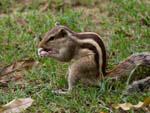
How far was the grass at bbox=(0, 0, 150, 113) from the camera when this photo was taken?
242 inches

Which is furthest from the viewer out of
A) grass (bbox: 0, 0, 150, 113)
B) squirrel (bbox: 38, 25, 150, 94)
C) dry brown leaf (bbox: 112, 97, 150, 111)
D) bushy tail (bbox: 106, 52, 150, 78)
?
bushy tail (bbox: 106, 52, 150, 78)

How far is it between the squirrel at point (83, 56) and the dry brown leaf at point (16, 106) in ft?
1.48

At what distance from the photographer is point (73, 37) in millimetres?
6434

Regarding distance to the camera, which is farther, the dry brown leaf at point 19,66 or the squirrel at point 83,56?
the dry brown leaf at point 19,66

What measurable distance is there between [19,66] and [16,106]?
53.9 inches

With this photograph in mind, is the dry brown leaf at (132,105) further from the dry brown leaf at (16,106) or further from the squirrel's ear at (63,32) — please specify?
the squirrel's ear at (63,32)

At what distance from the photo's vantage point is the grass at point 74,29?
20.2 feet

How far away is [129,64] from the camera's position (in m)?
6.44

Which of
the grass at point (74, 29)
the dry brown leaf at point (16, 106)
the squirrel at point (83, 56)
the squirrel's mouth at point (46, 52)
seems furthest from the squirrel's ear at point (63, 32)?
the dry brown leaf at point (16, 106)

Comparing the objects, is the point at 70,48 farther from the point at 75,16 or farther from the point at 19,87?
the point at 75,16

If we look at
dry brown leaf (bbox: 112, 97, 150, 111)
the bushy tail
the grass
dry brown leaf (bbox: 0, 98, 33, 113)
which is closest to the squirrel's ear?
the grass

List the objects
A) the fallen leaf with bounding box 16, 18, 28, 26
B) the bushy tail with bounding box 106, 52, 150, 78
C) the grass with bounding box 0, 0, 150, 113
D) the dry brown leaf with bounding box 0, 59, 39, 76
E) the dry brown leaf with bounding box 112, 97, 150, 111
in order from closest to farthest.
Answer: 1. the dry brown leaf with bounding box 112, 97, 150, 111
2. the grass with bounding box 0, 0, 150, 113
3. the bushy tail with bounding box 106, 52, 150, 78
4. the dry brown leaf with bounding box 0, 59, 39, 76
5. the fallen leaf with bounding box 16, 18, 28, 26

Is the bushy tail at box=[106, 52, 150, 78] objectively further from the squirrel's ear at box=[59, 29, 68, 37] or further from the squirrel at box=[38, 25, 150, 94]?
the squirrel's ear at box=[59, 29, 68, 37]

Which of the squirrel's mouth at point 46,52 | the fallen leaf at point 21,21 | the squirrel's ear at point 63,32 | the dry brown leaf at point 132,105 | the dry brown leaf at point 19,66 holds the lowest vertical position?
the dry brown leaf at point 132,105
